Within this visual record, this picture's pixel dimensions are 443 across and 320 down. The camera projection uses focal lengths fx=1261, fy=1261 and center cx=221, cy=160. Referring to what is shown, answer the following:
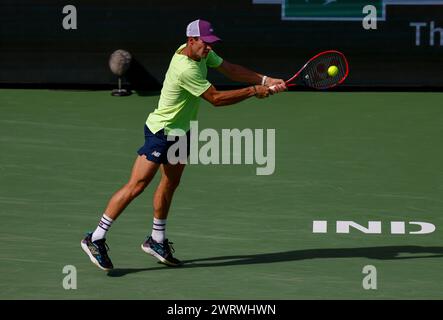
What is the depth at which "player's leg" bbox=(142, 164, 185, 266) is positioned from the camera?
38.7 feet

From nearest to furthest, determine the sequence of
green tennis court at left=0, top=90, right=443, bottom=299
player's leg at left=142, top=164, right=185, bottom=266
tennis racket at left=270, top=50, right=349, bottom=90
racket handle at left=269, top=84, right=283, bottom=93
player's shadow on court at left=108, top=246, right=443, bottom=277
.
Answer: green tennis court at left=0, top=90, right=443, bottom=299
racket handle at left=269, top=84, right=283, bottom=93
player's leg at left=142, top=164, right=185, bottom=266
player's shadow on court at left=108, top=246, right=443, bottom=277
tennis racket at left=270, top=50, right=349, bottom=90

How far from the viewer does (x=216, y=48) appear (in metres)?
19.5

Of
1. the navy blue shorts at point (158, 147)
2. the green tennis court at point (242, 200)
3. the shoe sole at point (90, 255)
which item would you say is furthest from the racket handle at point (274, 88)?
the shoe sole at point (90, 255)

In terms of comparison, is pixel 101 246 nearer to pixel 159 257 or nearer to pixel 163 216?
pixel 159 257

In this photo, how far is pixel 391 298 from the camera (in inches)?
423

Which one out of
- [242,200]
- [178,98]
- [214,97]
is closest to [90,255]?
[178,98]

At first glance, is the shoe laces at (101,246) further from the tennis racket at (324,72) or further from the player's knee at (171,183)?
the tennis racket at (324,72)

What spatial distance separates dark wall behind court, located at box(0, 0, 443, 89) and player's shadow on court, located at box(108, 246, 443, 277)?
774 cm

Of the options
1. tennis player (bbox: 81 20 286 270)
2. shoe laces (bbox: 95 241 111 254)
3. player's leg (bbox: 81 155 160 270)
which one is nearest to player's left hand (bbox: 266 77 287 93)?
tennis player (bbox: 81 20 286 270)

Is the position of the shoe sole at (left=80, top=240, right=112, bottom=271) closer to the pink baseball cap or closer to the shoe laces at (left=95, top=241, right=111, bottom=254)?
the shoe laces at (left=95, top=241, right=111, bottom=254)

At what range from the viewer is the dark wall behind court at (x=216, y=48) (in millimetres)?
19641

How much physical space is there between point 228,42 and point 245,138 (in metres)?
2.84

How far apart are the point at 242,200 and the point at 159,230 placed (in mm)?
2435

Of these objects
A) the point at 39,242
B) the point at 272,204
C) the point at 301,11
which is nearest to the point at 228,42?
the point at 301,11
